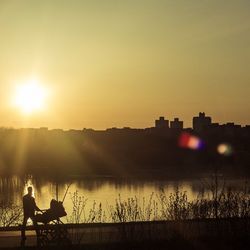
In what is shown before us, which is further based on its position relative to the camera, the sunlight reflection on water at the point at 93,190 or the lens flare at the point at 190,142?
the lens flare at the point at 190,142

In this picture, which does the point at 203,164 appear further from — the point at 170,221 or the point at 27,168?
the point at 170,221

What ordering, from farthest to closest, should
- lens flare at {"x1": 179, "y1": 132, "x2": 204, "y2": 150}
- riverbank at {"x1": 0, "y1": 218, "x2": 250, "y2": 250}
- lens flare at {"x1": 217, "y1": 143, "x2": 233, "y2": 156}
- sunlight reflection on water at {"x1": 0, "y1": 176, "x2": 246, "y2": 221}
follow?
lens flare at {"x1": 179, "y1": 132, "x2": 204, "y2": 150}, lens flare at {"x1": 217, "y1": 143, "x2": 233, "y2": 156}, sunlight reflection on water at {"x1": 0, "y1": 176, "x2": 246, "y2": 221}, riverbank at {"x1": 0, "y1": 218, "x2": 250, "y2": 250}

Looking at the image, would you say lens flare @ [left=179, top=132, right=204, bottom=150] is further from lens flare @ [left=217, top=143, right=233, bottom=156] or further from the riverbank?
the riverbank

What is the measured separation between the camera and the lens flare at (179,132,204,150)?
271 ft

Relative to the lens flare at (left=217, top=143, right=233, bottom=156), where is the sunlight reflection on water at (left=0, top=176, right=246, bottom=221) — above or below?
below

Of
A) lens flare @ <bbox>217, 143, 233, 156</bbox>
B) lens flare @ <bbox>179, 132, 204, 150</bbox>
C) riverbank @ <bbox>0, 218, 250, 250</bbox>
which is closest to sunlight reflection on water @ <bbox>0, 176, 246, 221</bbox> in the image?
riverbank @ <bbox>0, 218, 250, 250</bbox>

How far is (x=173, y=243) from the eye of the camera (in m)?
13.0

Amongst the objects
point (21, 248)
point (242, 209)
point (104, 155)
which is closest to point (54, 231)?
point (21, 248)

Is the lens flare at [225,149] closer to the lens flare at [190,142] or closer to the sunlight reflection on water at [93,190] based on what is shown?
the lens flare at [190,142]

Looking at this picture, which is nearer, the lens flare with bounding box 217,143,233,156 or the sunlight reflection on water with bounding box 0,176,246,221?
the sunlight reflection on water with bounding box 0,176,246,221

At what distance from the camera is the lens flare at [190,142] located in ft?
271

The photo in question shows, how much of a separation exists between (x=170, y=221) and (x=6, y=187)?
2831 cm

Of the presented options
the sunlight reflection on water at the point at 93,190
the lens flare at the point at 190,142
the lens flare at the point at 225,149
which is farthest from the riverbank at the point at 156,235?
the lens flare at the point at 190,142

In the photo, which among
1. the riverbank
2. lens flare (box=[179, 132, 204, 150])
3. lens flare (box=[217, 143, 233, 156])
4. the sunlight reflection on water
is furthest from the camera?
lens flare (box=[179, 132, 204, 150])
